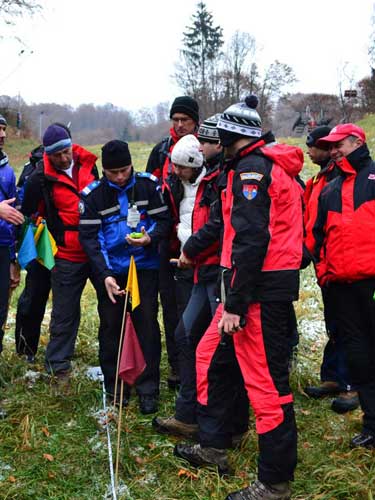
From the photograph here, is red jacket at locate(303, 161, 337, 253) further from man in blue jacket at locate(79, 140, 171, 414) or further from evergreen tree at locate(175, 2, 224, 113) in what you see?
evergreen tree at locate(175, 2, 224, 113)

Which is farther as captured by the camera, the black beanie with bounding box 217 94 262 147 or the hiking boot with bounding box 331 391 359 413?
the hiking boot with bounding box 331 391 359 413

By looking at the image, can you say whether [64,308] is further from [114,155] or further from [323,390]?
[323,390]

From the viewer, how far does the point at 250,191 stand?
2859 mm

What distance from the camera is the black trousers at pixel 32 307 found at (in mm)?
4953

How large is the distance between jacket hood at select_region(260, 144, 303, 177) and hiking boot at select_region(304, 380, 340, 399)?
2344mm

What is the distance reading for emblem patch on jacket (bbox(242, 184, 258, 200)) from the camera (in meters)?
2.85

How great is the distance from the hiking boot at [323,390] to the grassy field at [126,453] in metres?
0.07

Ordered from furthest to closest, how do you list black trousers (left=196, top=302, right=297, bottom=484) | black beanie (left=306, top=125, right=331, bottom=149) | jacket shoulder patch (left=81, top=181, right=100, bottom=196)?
black beanie (left=306, top=125, right=331, bottom=149) → jacket shoulder patch (left=81, top=181, right=100, bottom=196) → black trousers (left=196, top=302, right=297, bottom=484)

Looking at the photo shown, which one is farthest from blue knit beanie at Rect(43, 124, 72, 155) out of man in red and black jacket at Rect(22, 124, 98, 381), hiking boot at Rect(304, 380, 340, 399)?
hiking boot at Rect(304, 380, 340, 399)

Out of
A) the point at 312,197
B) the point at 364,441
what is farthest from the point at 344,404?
the point at 312,197

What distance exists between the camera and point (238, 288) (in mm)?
2875

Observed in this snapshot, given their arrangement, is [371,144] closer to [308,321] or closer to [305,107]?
[308,321]

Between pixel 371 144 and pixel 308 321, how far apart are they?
12.1 metres

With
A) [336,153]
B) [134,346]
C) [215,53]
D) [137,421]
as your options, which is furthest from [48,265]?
[215,53]
